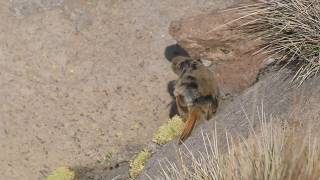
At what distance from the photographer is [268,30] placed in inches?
321

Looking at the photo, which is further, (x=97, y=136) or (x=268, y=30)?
(x=97, y=136)

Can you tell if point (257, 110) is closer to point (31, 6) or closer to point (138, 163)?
point (138, 163)

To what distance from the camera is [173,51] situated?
378 inches

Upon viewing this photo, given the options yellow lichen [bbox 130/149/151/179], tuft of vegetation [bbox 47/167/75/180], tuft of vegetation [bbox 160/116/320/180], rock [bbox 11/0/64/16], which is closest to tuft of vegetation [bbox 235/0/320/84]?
tuft of vegetation [bbox 160/116/320/180]

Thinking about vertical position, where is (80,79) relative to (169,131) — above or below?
above

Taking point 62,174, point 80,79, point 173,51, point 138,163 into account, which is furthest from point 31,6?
point 138,163

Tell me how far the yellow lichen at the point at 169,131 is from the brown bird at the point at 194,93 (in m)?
0.10

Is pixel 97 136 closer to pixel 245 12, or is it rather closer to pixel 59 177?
pixel 59 177

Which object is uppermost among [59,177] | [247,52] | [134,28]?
[134,28]

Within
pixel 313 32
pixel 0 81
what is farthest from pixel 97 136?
pixel 313 32

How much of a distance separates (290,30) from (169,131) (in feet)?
6.04

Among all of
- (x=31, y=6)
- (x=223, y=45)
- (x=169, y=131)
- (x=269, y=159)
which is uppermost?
(x=31, y=6)

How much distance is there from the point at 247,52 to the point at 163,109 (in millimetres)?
1392

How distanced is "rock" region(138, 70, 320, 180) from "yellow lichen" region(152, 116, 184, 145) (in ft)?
0.86
